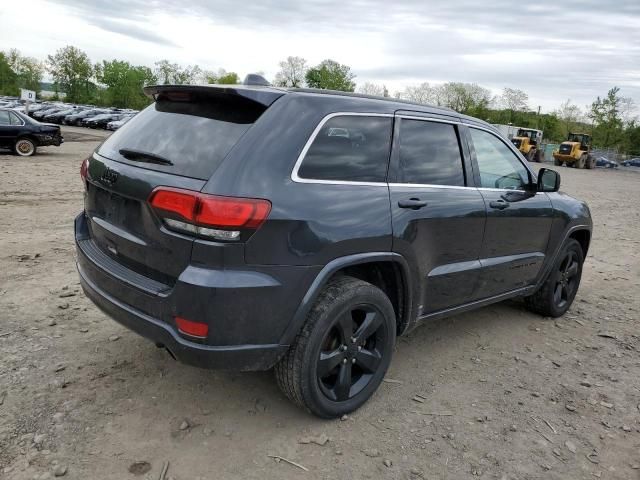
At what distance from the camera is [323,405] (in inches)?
118

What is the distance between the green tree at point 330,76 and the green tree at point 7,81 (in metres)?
47.4

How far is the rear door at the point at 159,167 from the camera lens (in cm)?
264

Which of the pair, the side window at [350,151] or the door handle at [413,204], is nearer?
the side window at [350,151]

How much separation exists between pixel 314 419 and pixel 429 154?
1.81 metres

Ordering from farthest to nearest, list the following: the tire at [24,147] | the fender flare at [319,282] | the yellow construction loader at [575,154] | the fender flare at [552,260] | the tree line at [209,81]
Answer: the tree line at [209,81] < the yellow construction loader at [575,154] < the tire at [24,147] < the fender flare at [552,260] < the fender flare at [319,282]

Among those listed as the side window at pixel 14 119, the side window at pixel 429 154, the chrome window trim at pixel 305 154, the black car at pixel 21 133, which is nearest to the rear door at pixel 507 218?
the side window at pixel 429 154

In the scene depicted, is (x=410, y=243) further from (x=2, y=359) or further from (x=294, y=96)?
(x=2, y=359)

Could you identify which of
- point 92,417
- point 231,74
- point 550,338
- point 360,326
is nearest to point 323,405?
point 360,326

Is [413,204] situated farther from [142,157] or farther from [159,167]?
[142,157]

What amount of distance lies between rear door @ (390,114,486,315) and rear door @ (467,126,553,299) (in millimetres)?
149

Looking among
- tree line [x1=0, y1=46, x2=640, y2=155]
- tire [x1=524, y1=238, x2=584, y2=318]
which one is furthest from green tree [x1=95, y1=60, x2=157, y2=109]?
tire [x1=524, y1=238, x2=584, y2=318]

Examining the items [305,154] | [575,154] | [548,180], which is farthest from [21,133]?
[575,154]

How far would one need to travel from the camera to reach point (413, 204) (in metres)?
3.23

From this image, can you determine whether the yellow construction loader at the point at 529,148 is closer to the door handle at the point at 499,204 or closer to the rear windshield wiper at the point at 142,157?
the door handle at the point at 499,204
